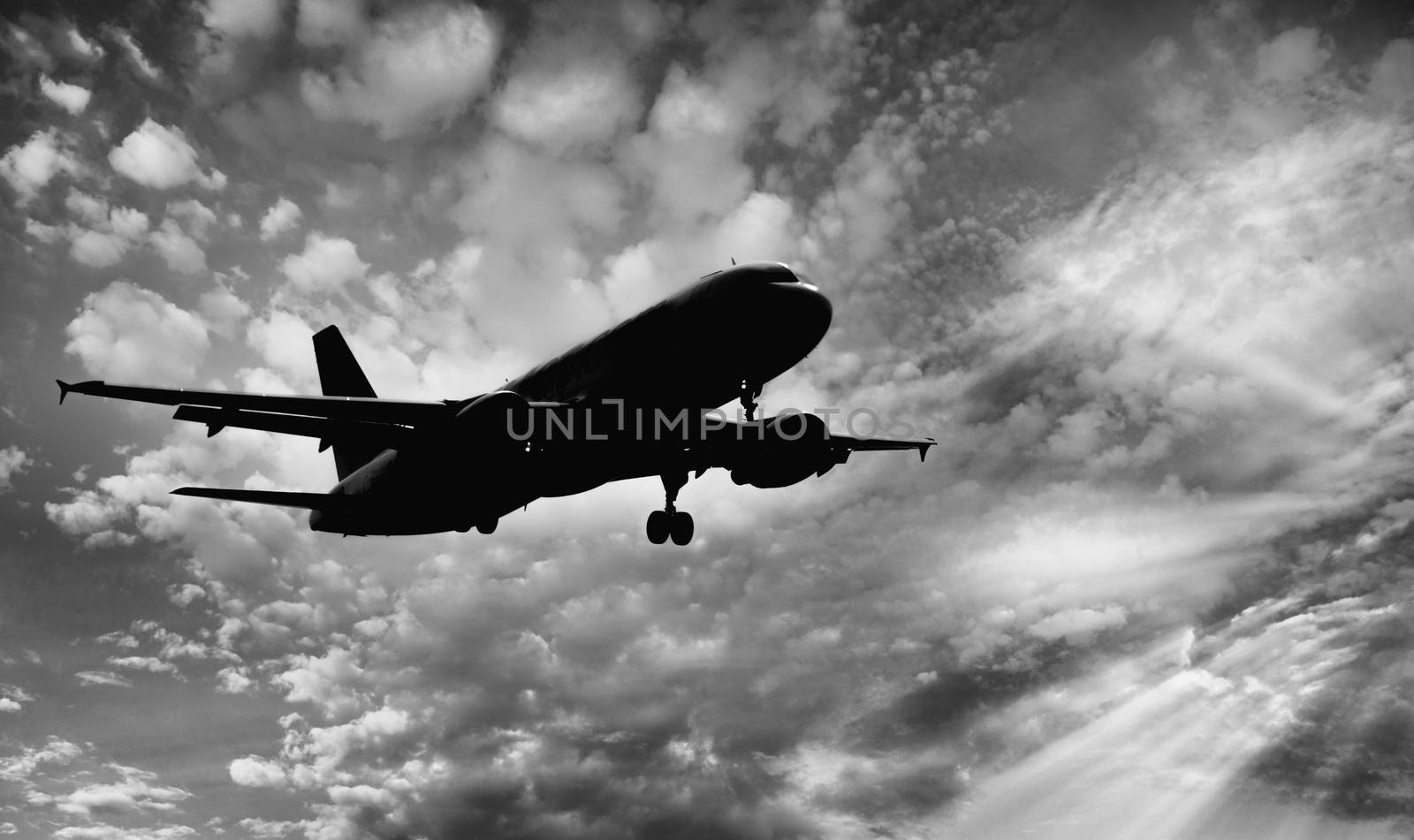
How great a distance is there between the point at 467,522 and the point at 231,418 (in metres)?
9.17

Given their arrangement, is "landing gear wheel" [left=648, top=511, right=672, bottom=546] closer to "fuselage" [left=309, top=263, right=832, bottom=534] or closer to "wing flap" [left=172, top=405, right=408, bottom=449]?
"fuselage" [left=309, top=263, right=832, bottom=534]

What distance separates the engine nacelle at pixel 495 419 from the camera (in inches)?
894

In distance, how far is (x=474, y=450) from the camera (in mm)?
23094

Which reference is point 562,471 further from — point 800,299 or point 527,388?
point 800,299

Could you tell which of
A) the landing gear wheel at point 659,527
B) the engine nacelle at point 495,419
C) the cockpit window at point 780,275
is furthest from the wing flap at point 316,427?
the cockpit window at point 780,275

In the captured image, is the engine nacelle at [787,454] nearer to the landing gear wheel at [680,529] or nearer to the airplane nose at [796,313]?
the landing gear wheel at [680,529]

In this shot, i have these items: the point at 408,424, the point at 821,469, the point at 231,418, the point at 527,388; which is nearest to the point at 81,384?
the point at 231,418

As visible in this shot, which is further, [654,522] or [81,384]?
[654,522]

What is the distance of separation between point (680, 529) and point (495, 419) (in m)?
9.50

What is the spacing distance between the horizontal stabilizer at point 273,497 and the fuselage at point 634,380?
14.3ft

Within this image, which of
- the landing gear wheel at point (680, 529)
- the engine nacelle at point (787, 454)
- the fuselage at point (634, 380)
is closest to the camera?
the fuselage at point (634, 380)

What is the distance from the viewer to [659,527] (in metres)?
30.0

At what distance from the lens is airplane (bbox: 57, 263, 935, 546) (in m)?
21.7

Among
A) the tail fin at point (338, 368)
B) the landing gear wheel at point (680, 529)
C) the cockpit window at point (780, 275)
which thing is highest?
the tail fin at point (338, 368)
